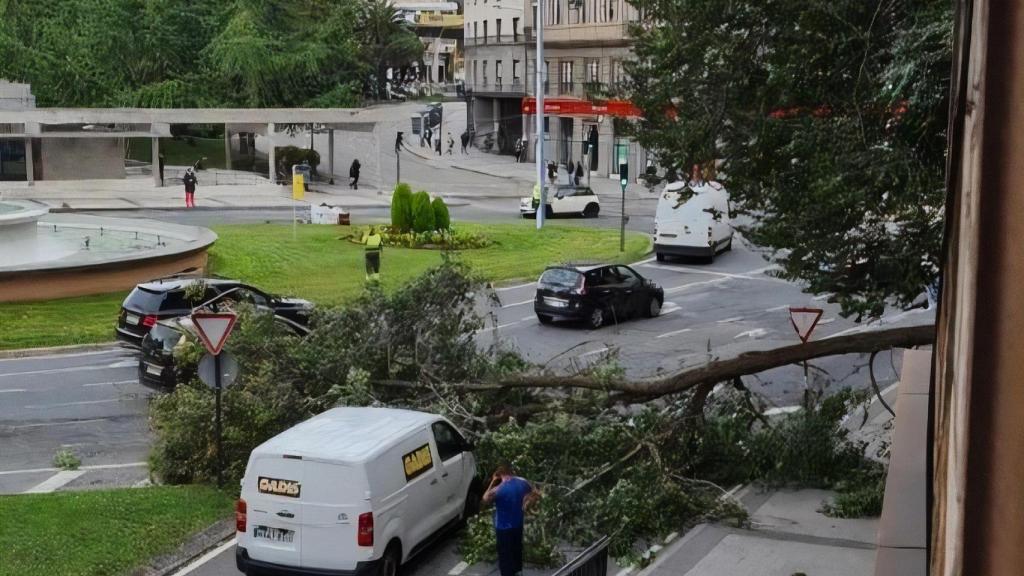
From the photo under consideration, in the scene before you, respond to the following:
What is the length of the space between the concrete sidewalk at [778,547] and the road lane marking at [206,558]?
4240 millimetres

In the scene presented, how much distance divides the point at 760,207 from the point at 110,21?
5490cm

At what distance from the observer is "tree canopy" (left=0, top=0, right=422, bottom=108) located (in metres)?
64.1

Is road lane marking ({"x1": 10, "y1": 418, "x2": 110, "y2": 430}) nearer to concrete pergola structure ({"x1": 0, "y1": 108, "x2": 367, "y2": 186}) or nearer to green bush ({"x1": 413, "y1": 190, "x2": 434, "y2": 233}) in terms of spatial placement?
green bush ({"x1": 413, "y1": 190, "x2": 434, "y2": 233})

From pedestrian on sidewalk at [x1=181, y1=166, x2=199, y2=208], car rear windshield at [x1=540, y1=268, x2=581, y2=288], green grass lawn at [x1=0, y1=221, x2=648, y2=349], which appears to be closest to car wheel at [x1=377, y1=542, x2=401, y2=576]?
green grass lawn at [x1=0, y1=221, x2=648, y2=349]

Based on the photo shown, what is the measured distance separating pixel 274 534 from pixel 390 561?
107 centimetres

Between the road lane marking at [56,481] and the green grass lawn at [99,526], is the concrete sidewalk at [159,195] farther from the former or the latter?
the green grass lawn at [99,526]

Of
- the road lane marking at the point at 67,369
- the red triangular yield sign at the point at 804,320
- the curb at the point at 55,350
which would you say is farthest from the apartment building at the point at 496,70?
the red triangular yield sign at the point at 804,320

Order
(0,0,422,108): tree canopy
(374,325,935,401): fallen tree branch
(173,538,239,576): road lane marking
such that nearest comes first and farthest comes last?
(173,538,239,576): road lane marking
(374,325,935,401): fallen tree branch
(0,0,422,108): tree canopy

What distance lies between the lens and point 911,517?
309 inches

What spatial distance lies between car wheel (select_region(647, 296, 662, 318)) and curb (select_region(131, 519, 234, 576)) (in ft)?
53.7

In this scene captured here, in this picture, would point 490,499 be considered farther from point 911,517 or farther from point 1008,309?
point 1008,309

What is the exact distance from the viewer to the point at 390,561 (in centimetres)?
1191

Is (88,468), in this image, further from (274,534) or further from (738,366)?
(738,366)

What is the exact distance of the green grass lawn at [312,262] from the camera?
2634 cm
